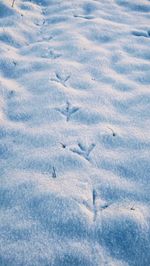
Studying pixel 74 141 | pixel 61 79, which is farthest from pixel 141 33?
pixel 74 141

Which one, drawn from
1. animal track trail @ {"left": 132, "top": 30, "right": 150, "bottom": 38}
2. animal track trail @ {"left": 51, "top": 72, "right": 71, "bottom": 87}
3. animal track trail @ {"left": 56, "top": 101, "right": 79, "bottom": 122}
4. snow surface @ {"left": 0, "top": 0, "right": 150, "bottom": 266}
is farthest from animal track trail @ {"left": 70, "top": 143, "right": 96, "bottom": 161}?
animal track trail @ {"left": 132, "top": 30, "right": 150, "bottom": 38}

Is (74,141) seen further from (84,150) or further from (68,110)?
(68,110)

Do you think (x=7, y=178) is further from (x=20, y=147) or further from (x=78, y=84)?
(x=78, y=84)

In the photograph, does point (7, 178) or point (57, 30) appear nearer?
point (7, 178)

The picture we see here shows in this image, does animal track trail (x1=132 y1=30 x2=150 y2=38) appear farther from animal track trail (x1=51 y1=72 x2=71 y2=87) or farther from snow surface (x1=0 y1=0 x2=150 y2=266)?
animal track trail (x1=51 y1=72 x2=71 y2=87)

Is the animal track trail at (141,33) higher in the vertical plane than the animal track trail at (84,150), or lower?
higher

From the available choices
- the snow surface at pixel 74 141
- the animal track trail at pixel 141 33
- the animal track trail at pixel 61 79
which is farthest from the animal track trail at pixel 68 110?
the animal track trail at pixel 141 33

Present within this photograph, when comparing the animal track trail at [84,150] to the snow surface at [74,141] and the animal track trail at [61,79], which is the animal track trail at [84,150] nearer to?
the snow surface at [74,141]

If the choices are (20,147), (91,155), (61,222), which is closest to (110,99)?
(91,155)
